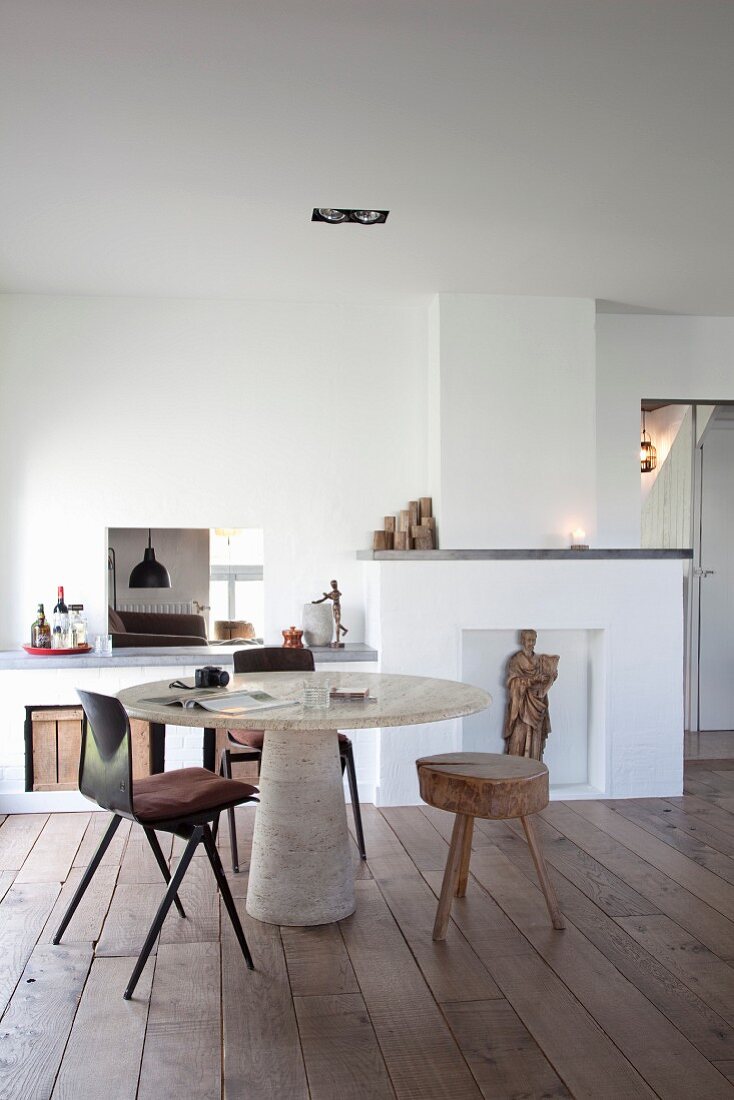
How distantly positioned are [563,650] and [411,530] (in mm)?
1006

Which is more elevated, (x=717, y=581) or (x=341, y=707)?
(x=717, y=581)

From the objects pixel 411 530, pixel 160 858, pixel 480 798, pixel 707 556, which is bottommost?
pixel 160 858

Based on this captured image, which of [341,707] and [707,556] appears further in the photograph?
[707,556]

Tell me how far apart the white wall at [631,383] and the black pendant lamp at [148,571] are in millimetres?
2404

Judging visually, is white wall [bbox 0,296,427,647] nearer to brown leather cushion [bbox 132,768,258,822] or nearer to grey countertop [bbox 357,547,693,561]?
grey countertop [bbox 357,547,693,561]

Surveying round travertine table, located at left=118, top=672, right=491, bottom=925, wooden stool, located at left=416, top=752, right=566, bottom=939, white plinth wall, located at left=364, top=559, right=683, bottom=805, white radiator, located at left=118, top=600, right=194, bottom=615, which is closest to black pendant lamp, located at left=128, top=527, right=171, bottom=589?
white radiator, located at left=118, top=600, right=194, bottom=615

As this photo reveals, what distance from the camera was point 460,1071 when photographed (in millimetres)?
2281

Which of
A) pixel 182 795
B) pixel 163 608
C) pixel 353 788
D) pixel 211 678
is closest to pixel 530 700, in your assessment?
pixel 353 788

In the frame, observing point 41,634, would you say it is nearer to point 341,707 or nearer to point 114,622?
point 114,622

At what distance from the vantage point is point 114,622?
203 inches

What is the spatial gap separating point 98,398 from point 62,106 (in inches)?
89.0

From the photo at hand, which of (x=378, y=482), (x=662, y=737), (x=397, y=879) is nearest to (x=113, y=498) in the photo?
(x=378, y=482)

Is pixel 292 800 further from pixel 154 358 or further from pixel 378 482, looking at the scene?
pixel 154 358

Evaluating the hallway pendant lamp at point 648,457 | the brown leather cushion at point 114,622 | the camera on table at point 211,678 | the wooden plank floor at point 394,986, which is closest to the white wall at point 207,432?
the brown leather cushion at point 114,622
